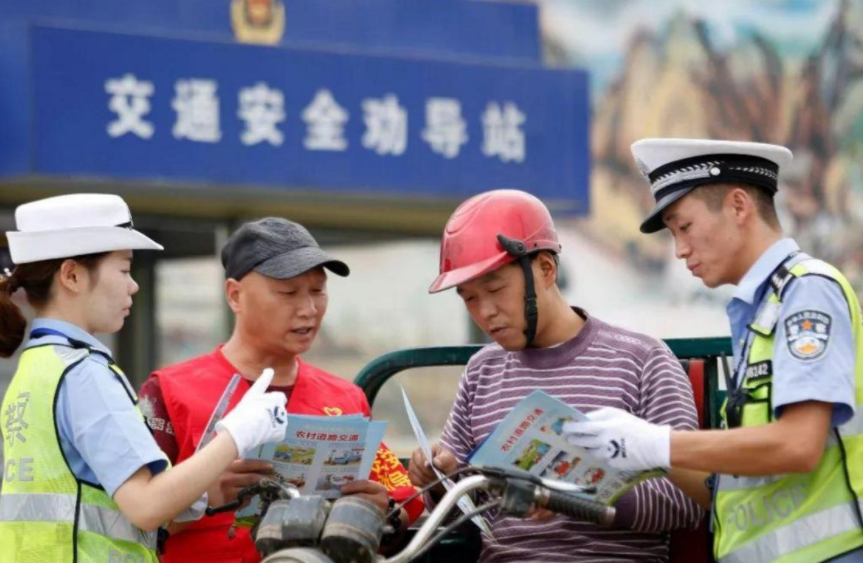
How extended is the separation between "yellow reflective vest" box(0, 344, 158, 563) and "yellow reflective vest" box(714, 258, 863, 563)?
52.4 inches

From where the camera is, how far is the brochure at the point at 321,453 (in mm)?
3590

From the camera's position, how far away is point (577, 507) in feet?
10.2

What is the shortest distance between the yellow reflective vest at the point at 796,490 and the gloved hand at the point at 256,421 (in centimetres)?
98

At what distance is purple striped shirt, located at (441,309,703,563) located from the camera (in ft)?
11.8

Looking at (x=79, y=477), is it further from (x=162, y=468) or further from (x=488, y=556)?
(x=488, y=556)

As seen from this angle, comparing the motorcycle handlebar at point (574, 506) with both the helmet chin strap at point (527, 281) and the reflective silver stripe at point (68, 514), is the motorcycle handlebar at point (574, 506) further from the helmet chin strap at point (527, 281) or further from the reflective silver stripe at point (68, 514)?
the reflective silver stripe at point (68, 514)

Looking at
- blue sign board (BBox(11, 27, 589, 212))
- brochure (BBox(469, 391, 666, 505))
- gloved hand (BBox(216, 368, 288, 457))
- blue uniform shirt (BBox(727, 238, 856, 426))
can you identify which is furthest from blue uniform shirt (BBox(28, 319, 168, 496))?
blue sign board (BBox(11, 27, 589, 212))

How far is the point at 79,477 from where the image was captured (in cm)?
343

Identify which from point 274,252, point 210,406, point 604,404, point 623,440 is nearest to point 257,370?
point 210,406

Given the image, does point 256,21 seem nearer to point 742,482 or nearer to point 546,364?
point 546,364

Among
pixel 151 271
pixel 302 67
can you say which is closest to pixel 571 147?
pixel 302 67

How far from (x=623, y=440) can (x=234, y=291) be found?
1.44 m

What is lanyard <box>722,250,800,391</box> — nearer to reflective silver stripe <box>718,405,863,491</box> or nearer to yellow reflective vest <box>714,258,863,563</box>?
yellow reflective vest <box>714,258,863,563</box>

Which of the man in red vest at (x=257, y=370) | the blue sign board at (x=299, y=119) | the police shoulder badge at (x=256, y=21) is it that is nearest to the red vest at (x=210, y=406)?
the man in red vest at (x=257, y=370)
